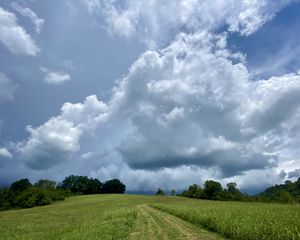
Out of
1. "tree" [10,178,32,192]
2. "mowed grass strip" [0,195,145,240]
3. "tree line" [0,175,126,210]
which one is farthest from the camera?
"tree" [10,178,32,192]

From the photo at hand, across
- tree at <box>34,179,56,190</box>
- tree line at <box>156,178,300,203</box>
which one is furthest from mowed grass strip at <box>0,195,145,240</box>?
tree at <box>34,179,56,190</box>

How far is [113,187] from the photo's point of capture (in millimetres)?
185500

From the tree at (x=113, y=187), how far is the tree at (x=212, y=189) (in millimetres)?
65429

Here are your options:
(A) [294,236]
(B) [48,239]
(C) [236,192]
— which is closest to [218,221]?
(A) [294,236]

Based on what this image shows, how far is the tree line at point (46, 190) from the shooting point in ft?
376

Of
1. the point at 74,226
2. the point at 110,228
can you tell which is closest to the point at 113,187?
the point at 74,226

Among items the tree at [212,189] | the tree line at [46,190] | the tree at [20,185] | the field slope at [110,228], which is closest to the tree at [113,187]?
the tree line at [46,190]

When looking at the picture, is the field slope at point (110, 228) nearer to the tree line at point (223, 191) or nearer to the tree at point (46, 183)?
the tree line at point (223, 191)

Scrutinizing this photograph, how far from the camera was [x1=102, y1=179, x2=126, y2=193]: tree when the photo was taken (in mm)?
185125

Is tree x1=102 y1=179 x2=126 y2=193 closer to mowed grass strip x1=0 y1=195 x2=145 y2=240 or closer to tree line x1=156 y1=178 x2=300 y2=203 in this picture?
tree line x1=156 y1=178 x2=300 y2=203

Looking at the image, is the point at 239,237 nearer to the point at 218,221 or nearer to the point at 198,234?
the point at 198,234

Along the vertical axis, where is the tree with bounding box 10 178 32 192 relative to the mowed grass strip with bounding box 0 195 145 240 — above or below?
above

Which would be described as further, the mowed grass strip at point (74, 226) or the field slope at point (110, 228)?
the mowed grass strip at point (74, 226)

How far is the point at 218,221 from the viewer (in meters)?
22.0
